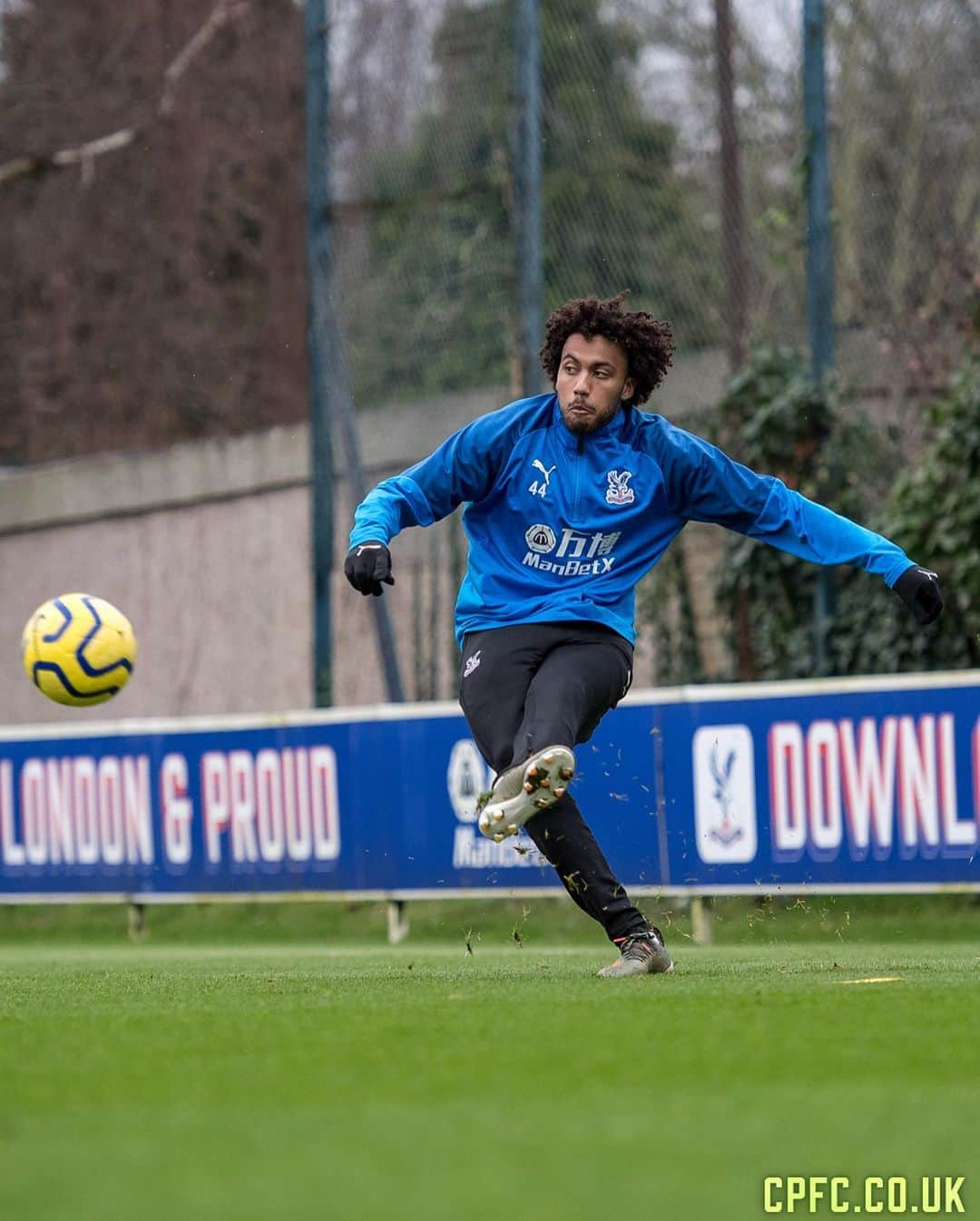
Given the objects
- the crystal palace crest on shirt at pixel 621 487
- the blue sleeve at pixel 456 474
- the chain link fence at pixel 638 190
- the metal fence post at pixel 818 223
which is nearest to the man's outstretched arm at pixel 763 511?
the crystal palace crest on shirt at pixel 621 487

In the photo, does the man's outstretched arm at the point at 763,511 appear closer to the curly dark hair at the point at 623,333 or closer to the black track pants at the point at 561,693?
the curly dark hair at the point at 623,333

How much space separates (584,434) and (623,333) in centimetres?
34

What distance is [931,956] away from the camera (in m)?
7.99

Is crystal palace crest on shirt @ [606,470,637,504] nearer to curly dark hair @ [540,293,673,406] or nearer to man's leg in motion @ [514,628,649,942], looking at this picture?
curly dark hair @ [540,293,673,406]

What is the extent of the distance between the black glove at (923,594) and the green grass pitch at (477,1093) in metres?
1.07

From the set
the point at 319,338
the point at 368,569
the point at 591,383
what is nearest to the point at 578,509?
the point at 591,383

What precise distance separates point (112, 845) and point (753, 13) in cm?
648

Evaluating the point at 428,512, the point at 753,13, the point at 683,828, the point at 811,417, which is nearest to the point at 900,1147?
the point at 428,512

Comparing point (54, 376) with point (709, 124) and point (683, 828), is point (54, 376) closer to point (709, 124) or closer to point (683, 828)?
point (709, 124)

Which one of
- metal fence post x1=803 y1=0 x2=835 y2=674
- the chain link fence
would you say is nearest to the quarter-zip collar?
metal fence post x1=803 y1=0 x2=835 y2=674

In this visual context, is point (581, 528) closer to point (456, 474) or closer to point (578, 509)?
point (578, 509)

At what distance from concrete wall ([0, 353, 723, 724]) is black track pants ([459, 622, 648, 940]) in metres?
8.38

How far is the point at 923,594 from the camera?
6812mm

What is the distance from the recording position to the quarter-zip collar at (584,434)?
6969 mm
